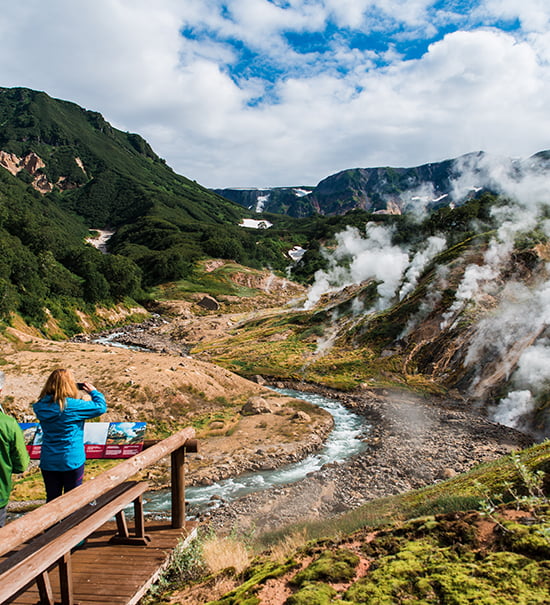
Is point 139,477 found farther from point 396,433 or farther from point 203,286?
point 203,286

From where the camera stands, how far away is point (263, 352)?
43.2 meters

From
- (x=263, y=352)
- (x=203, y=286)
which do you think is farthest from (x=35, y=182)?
(x=263, y=352)

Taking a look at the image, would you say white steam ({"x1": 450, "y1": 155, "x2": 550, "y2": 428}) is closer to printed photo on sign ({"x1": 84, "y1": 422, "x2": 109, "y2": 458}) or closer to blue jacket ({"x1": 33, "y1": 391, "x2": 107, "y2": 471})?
printed photo on sign ({"x1": 84, "y1": 422, "x2": 109, "y2": 458})

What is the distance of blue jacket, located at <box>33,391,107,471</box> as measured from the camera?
19.2 feet

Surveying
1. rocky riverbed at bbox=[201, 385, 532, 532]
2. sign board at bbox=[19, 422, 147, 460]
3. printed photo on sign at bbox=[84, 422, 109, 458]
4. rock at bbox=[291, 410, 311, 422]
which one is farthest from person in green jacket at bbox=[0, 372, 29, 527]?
rock at bbox=[291, 410, 311, 422]

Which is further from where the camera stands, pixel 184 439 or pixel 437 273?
pixel 437 273

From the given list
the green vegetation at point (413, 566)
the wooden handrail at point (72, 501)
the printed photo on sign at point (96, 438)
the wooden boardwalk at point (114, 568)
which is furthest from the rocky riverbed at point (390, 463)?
the wooden handrail at point (72, 501)

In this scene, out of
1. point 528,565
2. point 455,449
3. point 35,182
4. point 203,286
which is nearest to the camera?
point 528,565

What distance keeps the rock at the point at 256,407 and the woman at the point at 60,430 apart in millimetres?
19626

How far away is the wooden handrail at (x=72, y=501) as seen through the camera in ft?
11.9

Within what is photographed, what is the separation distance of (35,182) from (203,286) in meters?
131

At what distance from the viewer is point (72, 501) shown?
4465 millimetres

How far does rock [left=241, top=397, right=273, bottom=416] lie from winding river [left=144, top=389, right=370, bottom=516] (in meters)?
4.48

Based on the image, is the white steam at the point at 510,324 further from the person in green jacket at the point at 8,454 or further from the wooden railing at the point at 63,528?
the person in green jacket at the point at 8,454
